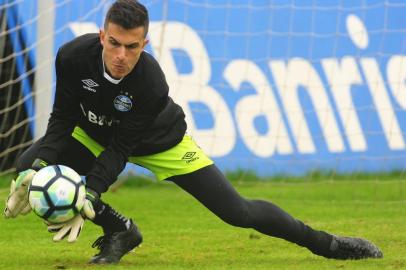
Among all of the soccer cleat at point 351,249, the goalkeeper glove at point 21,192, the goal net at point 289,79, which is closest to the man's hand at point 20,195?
the goalkeeper glove at point 21,192

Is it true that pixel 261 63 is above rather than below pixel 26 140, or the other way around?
above

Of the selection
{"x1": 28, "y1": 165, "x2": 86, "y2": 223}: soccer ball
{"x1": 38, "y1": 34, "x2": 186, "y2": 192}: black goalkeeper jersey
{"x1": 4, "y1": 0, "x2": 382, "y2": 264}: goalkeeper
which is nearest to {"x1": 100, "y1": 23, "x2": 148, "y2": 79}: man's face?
{"x1": 4, "y1": 0, "x2": 382, "y2": 264}: goalkeeper

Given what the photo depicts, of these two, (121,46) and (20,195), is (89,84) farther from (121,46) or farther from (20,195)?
(20,195)

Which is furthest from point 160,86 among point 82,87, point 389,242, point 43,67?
point 43,67

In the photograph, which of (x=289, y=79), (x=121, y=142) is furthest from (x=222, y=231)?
(x=289, y=79)

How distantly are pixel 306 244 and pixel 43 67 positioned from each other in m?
5.26

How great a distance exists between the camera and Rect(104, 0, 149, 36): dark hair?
602 centimetres

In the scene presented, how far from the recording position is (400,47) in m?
12.3

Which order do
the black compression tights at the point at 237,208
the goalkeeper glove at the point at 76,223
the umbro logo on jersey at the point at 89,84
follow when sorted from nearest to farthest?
1. the goalkeeper glove at the point at 76,223
2. the umbro logo on jersey at the point at 89,84
3. the black compression tights at the point at 237,208

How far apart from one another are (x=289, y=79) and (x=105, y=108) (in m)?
6.11

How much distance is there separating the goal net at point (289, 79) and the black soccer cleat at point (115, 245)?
5.12m

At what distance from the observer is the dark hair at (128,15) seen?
19.7 ft

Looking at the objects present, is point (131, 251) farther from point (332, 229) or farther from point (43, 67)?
point (43, 67)

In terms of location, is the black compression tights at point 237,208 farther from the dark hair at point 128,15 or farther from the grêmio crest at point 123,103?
the dark hair at point 128,15
